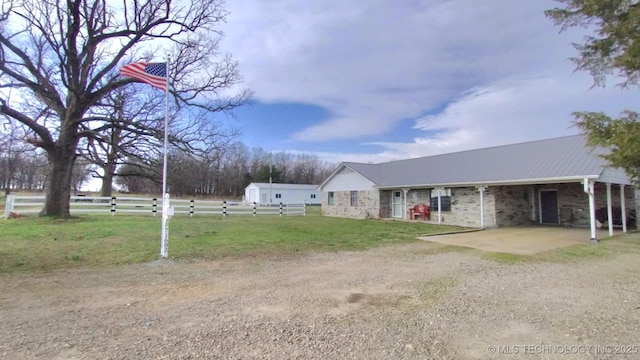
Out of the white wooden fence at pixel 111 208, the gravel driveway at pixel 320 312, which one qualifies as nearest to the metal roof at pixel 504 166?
the white wooden fence at pixel 111 208

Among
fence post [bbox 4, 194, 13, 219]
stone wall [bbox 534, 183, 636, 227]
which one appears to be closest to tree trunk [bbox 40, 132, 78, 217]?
fence post [bbox 4, 194, 13, 219]

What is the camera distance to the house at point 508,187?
14.8 m

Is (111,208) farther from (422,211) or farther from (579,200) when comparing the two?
(579,200)

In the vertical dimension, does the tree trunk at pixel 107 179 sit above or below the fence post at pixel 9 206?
above

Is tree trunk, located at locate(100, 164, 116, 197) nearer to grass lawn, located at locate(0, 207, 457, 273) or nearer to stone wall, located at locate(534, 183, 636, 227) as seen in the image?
grass lawn, located at locate(0, 207, 457, 273)

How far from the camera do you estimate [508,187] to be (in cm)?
1833

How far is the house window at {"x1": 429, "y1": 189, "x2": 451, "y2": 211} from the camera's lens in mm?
19969

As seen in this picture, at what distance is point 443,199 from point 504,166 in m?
3.73

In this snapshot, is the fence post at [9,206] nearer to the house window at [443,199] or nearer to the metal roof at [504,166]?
the metal roof at [504,166]

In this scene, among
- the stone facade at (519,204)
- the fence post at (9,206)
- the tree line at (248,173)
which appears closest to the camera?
the stone facade at (519,204)

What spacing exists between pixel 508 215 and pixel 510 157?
9.84ft

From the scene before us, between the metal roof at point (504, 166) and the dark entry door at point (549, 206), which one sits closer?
the metal roof at point (504, 166)

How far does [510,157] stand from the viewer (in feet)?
61.1

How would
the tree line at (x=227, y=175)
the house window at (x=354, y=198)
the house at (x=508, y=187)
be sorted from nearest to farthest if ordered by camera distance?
the house at (x=508, y=187), the house window at (x=354, y=198), the tree line at (x=227, y=175)
